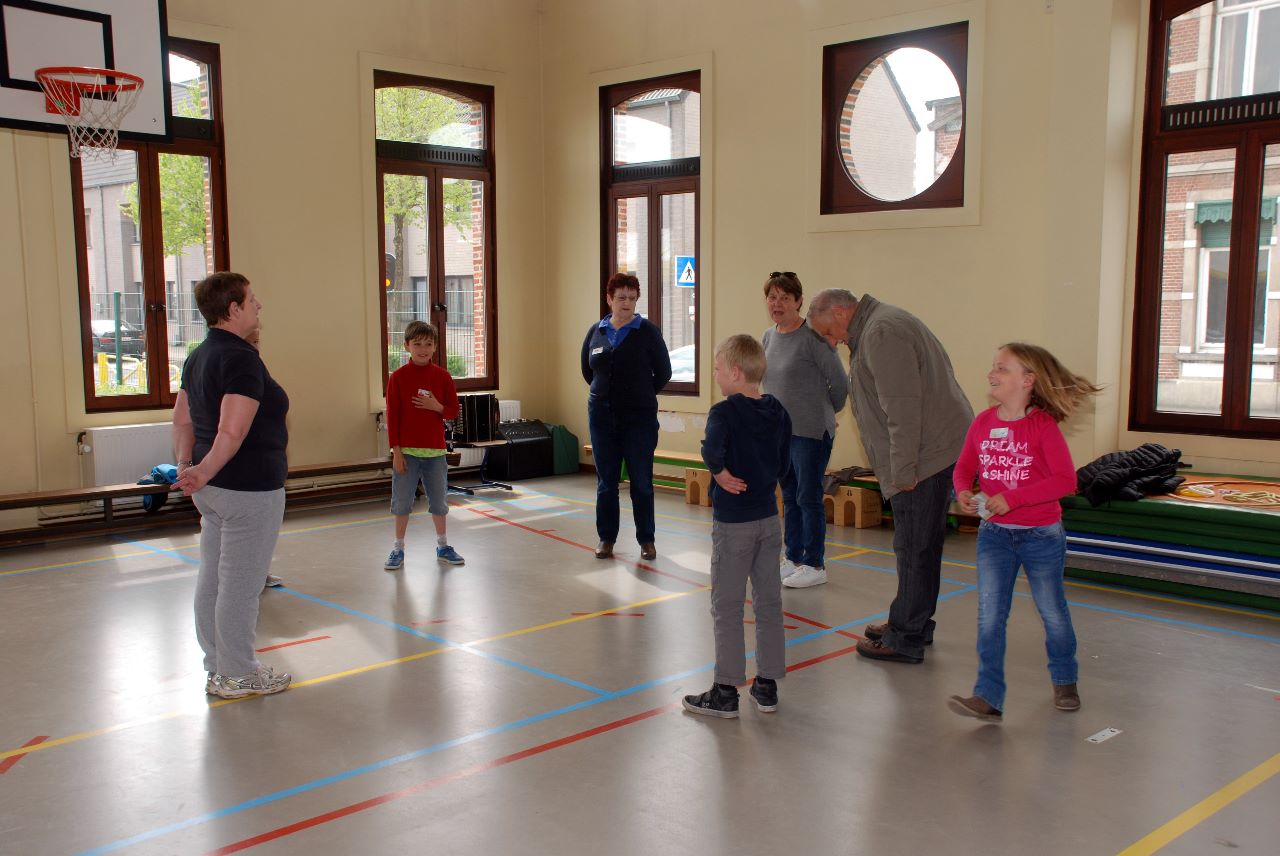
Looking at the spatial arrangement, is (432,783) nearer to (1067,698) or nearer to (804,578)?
(1067,698)

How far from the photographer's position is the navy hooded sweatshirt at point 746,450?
4.20 metres

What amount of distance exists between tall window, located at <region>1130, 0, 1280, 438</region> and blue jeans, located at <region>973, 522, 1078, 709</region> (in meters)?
4.04

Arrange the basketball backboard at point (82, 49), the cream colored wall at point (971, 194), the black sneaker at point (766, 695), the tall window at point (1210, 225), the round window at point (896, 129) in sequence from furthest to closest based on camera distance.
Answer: the round window at point (896, 129) < the basketball backboard at point (82, 49) < the cream colored wall at point (971, 194) < the tall window at point (1210, 225) < the black sneaker at point (766, 695)

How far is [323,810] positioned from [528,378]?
330 inches

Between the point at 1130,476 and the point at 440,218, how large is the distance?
6.85 metres

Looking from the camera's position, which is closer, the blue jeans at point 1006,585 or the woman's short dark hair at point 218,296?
the blue jeans at point 1006,585

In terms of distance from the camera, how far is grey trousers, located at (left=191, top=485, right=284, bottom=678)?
4449mm

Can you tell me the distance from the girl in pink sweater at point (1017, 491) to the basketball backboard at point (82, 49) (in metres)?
7.01

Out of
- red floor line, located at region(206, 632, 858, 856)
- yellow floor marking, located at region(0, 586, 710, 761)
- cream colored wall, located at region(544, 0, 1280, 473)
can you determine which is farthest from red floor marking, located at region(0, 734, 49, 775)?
cream colored wall, located at region(544, 0, 1280, 473)

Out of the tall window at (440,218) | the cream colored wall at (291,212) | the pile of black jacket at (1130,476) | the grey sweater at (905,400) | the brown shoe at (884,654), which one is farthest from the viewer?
the tall window at (440,218)

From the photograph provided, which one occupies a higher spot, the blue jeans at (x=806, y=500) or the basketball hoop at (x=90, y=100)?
the basketball hoop at (x=90, y=100)


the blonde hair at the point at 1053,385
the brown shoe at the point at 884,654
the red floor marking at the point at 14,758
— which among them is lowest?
the red floor marking at the point at 14,758

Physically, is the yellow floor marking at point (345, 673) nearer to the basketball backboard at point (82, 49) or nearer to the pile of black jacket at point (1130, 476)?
the pile of black jacket at point (1130, 476)

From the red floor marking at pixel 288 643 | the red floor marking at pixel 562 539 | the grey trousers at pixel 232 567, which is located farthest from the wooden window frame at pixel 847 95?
the grey trousers at pixel 232 567
